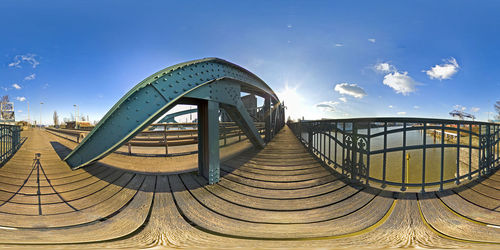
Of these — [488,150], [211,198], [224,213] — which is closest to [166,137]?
[211,198]

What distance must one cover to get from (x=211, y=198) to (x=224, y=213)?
1.15ft

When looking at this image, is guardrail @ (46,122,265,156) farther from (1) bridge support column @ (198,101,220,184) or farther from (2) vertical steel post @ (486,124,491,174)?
(2) vertical steel post @ (486,124,491,174)

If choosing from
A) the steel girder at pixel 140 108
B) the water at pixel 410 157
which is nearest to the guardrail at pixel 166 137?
the steel girder at pixel 140 108

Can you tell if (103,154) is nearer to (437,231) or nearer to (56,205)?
(56,205)

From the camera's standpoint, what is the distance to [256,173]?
2869 millimetres

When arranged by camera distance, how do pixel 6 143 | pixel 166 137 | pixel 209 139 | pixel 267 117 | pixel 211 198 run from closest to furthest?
pixel 211 198 < pixel 209 139 < pixel 6 143 < pixel 166 137 < pixel 267 117

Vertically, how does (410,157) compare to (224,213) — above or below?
above

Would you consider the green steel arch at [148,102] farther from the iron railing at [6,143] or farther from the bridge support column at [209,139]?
the iron railing at [6,143]

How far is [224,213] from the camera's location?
171cm

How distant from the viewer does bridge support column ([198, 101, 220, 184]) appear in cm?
246

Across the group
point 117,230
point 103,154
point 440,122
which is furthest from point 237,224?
point 440,122

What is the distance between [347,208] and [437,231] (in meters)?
0.77

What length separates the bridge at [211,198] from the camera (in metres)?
1.46

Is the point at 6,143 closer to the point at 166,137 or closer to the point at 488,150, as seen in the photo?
the point at 166,137
